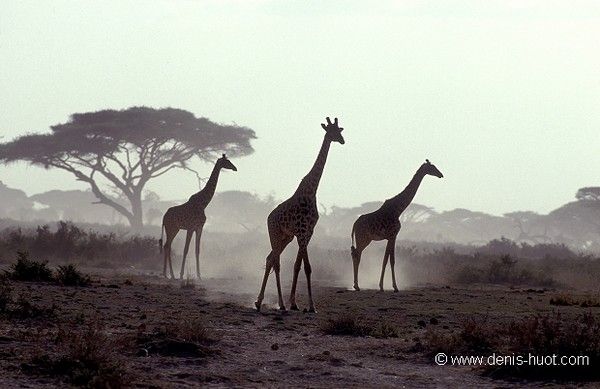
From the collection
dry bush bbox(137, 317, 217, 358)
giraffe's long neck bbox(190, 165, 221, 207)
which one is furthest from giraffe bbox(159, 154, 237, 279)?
dry bush bbox(137, 317, 217, 358)

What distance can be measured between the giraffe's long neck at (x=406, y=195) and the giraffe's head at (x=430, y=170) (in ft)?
0.76

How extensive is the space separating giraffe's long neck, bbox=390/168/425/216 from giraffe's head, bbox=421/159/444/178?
23 cm

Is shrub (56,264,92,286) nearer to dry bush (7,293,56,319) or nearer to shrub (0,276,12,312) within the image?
shrub (0,276,12,312)

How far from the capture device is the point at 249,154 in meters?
53.7

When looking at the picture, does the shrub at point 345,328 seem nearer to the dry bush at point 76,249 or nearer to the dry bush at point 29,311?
the dry bush at point 29,311

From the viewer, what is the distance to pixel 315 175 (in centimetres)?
1562

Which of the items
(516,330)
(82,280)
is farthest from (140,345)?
(82,280)

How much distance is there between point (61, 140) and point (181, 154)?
20.9 feet

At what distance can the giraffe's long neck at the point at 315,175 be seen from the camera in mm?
15422

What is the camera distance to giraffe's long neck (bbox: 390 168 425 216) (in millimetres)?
21125

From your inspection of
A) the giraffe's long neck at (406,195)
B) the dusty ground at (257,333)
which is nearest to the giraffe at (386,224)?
the giraffe's long neck at (406,195)

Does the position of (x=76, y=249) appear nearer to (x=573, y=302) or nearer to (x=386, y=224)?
(x=386, y=224)

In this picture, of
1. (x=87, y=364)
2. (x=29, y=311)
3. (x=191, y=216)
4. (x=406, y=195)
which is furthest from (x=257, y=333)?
(x=191, y=216)

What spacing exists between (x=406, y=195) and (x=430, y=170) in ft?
4.19
